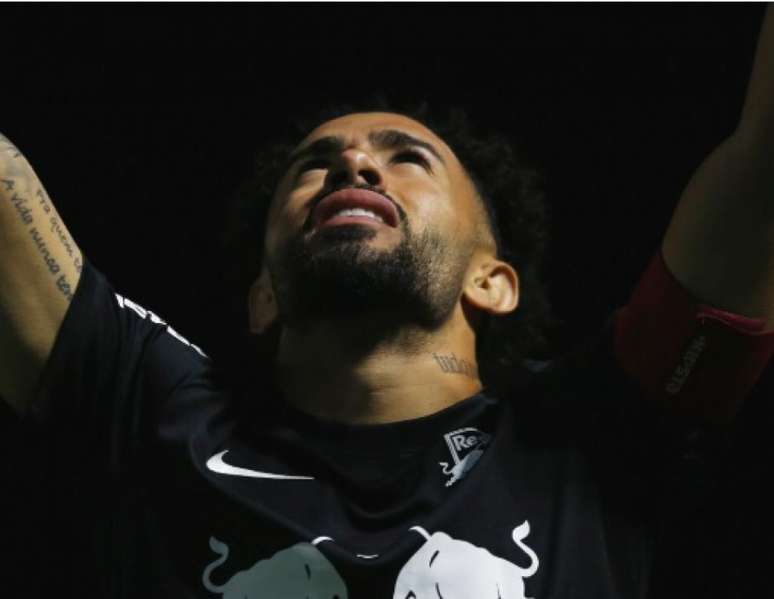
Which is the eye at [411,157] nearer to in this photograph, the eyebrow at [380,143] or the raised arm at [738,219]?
the eyebrow at [380,143]

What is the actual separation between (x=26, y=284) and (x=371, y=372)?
1.39ft

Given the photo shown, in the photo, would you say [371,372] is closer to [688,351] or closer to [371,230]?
[371,230]

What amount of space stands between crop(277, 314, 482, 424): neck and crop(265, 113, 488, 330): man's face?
0.07ft

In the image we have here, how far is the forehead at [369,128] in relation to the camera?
182 cm

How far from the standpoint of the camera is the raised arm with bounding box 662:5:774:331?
1.28 metres

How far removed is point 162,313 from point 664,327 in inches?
42.3

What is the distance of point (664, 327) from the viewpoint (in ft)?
4.48

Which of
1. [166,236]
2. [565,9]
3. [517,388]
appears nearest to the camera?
[517,388]

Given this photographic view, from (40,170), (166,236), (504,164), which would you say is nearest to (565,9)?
(504,164)

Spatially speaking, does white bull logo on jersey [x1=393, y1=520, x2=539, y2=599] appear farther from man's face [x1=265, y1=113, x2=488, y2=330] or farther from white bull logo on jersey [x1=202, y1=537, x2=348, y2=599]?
man's face [x1=265, y1=113, x2=488, y2=330]

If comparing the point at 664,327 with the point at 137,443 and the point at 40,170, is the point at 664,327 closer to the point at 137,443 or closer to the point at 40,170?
the point at 137,443

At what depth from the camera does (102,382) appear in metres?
1.48

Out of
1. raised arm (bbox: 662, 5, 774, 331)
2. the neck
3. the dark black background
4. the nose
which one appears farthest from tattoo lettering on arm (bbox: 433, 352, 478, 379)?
the dark black background

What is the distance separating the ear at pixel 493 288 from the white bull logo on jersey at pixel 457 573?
48cm
